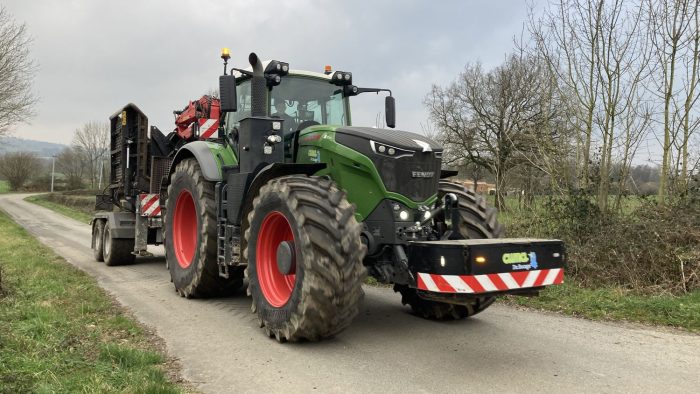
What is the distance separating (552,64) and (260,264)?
700 centimetres

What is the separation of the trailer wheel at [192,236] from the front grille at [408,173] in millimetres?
2493

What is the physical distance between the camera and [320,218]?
14.4 ft

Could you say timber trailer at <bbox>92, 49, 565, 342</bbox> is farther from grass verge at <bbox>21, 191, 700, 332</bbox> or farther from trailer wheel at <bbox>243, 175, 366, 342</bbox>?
grass verge at <bbox>21, 191, 700, 332</bbox>

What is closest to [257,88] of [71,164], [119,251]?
[119,251]

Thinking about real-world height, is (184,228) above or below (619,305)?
above

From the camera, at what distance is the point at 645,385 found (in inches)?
152

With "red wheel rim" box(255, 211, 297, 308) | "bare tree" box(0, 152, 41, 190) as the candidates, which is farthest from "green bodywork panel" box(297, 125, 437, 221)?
"bare tree" box(0, 152, 41, 190)

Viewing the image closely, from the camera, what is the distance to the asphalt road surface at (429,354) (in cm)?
390

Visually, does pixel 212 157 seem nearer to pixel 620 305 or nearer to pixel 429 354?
pixel 429 354

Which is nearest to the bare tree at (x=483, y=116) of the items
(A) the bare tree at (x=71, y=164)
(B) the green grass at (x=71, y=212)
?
(B) the green grass at (x=71, y=212)

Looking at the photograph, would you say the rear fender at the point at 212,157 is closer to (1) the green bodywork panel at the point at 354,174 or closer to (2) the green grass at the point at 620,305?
(1) the green bodywork panel at the point at 354,174

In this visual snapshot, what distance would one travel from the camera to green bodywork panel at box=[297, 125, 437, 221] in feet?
16.2

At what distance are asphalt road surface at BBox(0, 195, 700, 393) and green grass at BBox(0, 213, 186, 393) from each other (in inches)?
13.9

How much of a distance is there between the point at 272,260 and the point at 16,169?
68060 millimetres
